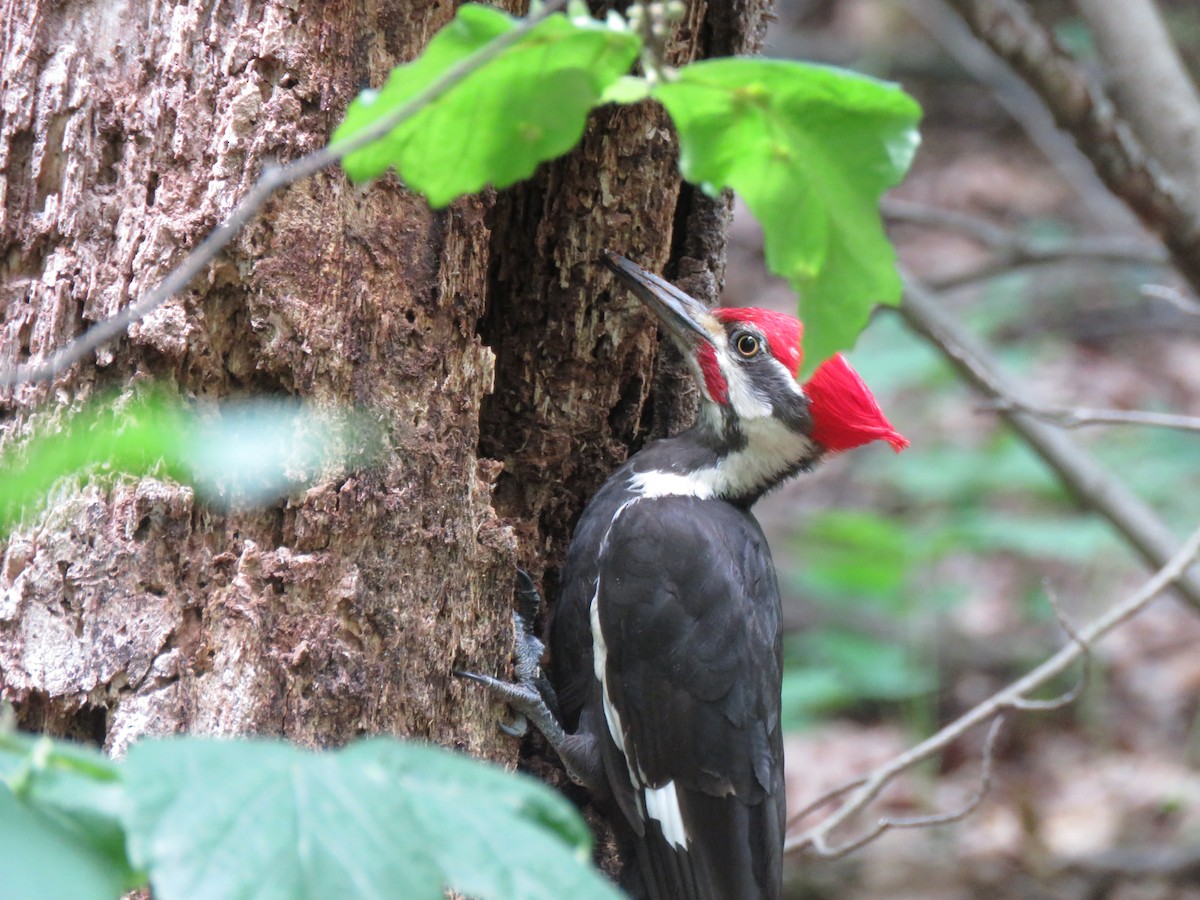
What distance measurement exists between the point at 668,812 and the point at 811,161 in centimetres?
157

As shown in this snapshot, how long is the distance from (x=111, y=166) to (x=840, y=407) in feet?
4.50

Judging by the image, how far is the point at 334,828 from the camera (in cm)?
65

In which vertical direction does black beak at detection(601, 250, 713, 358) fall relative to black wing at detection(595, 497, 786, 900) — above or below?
above

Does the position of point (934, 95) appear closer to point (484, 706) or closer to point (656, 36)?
point (484, 706)

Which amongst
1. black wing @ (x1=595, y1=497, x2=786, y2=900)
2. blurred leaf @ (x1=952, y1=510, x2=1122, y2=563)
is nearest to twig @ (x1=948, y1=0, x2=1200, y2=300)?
black wing @ (x1=595, y1=497, x2=786, y2=900)

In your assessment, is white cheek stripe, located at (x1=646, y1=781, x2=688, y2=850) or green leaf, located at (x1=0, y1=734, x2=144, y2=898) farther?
white cheek stripe, located at (x1=646, y1=781, x2=688, y2=850)

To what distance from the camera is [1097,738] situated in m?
5.11

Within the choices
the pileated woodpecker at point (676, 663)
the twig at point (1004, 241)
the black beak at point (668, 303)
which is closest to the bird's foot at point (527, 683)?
the pileated woodpecker at point (676, 663)

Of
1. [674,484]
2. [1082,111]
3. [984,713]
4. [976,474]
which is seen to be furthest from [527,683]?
[976,474]

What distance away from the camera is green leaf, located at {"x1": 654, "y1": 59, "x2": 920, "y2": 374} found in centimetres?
94

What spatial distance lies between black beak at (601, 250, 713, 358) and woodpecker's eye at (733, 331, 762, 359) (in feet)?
0.22

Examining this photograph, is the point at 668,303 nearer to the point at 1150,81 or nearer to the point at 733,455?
the point at 733,455

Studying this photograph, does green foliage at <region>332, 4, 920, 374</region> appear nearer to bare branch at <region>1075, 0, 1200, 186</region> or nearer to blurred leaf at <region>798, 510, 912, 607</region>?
bare branch at <region>1075, 0, 1200, 186</region>

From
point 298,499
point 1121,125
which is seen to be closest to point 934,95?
point 1121,125
